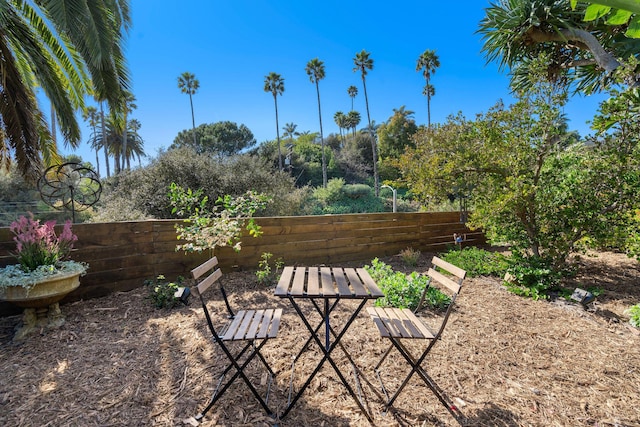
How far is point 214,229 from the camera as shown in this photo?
3979mm

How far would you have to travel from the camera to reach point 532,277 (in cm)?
401

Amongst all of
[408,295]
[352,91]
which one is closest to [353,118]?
[352,91]

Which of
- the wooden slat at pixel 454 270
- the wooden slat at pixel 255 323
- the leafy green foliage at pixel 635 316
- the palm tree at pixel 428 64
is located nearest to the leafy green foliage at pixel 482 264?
the leafy green foliage at pixel 635 316

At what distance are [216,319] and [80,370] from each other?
1.10m

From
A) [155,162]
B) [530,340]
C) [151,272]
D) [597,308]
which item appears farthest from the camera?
[155,162]

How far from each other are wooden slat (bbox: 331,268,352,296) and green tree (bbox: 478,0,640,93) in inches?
186

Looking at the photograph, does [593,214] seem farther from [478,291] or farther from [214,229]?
[214,229]

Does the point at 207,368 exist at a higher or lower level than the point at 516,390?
higher

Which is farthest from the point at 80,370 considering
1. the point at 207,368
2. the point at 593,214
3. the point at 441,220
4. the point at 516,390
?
the point at 441,220

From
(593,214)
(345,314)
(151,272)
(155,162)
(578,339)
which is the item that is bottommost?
(578,339)

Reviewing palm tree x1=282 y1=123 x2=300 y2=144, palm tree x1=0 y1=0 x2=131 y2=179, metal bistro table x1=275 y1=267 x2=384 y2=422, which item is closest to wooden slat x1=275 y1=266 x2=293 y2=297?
metal bistro table x1=275 y1=267 x2=384 y2=422

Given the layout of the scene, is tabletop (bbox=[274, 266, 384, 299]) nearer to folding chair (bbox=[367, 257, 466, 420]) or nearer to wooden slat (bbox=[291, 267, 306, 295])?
wooden slat (bbox=[291, 267, 306, 295])

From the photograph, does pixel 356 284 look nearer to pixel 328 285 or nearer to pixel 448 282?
pixel 328 285

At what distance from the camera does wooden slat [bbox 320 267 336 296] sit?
1.86 m
